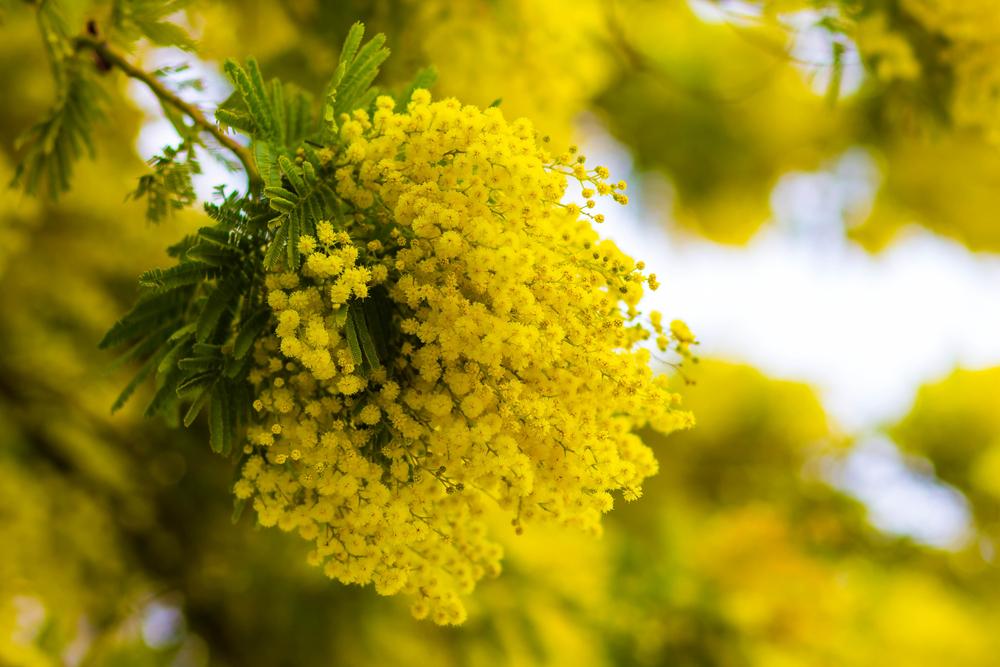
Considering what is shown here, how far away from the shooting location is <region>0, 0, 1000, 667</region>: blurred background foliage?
2.46m

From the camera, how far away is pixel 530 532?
3523mm

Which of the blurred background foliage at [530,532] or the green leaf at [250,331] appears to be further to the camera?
the blurred background foliage at [530,532]

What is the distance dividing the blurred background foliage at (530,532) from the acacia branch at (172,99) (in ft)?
0.42

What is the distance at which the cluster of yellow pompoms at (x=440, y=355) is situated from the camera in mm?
1323

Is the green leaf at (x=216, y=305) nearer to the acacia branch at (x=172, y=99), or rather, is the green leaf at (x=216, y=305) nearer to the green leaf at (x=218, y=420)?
the green leaf at (x=218, y=420)

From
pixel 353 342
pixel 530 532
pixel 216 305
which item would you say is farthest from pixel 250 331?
pixel 530 532

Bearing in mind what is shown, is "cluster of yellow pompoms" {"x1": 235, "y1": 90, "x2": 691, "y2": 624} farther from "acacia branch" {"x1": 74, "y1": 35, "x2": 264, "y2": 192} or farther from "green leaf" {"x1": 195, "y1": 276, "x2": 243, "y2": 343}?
"acacia branch" {"x1": 74, "y1": 35, "x2": 264, "y2": 192}

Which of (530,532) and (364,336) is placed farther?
(530,532)

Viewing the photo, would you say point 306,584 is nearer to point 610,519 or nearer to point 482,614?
point 482,614

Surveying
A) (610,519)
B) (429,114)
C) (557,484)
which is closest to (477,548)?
(557,484)

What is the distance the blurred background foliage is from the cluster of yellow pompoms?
43 cm

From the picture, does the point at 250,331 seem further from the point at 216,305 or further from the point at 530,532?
the point at 530,532

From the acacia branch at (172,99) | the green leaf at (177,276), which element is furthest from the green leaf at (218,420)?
the acacia branch at (172,99)

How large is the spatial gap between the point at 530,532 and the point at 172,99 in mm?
2280
